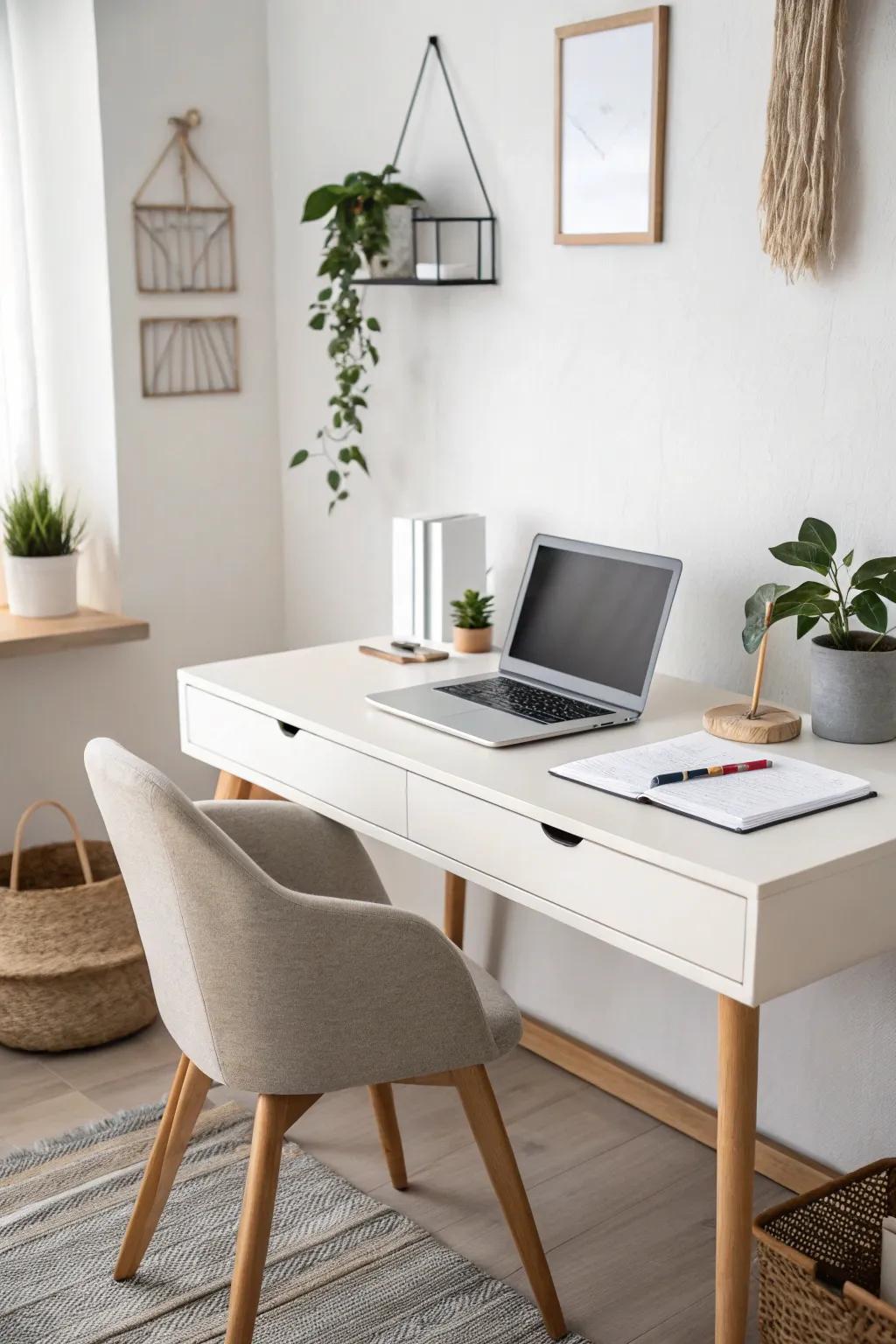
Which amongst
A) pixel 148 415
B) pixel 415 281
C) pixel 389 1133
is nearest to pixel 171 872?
pixel 389 1133

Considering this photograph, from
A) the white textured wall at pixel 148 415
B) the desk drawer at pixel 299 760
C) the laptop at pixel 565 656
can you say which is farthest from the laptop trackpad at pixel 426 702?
the white textured wall at pixel 148 415

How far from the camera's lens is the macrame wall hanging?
1.95 m

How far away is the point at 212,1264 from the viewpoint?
210 cm

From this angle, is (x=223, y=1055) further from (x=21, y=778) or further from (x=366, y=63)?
(x=366, y=63)

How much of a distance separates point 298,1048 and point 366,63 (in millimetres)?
1890

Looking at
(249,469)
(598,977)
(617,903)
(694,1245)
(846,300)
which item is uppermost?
(846,300)

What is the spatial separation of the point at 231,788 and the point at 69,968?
1.70 ft

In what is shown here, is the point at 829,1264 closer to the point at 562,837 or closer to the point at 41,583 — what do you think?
the point at 562,837

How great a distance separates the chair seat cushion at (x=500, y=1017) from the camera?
1.83 m

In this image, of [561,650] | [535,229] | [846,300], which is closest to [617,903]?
[561,650]

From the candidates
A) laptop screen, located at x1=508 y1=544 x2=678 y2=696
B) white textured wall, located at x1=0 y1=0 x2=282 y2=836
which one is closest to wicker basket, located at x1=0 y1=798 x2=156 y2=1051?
white textured wall, located at x1=0 y1=0 x2=282 y2=836

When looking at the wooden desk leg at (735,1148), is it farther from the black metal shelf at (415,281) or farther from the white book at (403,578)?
the black metal shelf at (415,281)

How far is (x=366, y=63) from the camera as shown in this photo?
2.75 metres

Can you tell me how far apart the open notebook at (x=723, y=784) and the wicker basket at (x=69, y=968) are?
1176 millimetres
